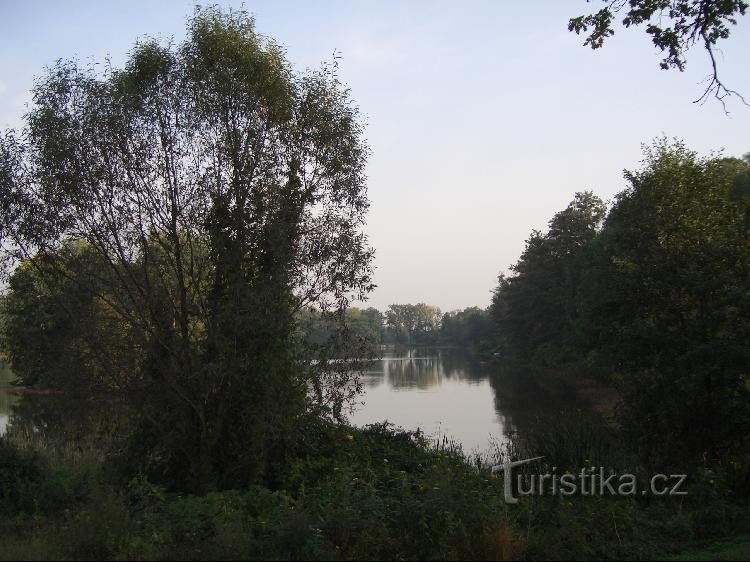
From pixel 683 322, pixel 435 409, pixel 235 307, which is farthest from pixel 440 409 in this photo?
pixel 235 307

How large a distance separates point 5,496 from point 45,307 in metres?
3.62

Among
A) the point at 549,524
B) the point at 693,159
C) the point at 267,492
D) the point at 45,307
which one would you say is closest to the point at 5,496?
the point at 45,307

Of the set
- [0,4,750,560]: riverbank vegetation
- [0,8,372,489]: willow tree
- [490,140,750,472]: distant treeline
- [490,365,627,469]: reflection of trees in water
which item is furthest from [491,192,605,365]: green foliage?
[0,8,372,489]: willow tree

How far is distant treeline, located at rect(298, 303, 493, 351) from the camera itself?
40.6ft

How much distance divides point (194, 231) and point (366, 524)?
6.73 meters

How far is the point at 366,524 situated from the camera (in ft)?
22.2

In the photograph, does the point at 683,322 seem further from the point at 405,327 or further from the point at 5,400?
the point at 405,327

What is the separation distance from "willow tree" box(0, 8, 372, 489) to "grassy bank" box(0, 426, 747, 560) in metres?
1.51

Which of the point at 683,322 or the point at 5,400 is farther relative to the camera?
the point at 5,400

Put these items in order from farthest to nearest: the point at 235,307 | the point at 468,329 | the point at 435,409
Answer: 1. the point at 468,329
2. the point at 435,409
3. the point at 235,307

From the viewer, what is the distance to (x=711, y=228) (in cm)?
1314

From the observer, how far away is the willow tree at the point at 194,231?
426 inches

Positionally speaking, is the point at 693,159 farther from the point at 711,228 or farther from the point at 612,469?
the point at 612,469

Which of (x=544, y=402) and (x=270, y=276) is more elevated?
(x=270, y=276)
